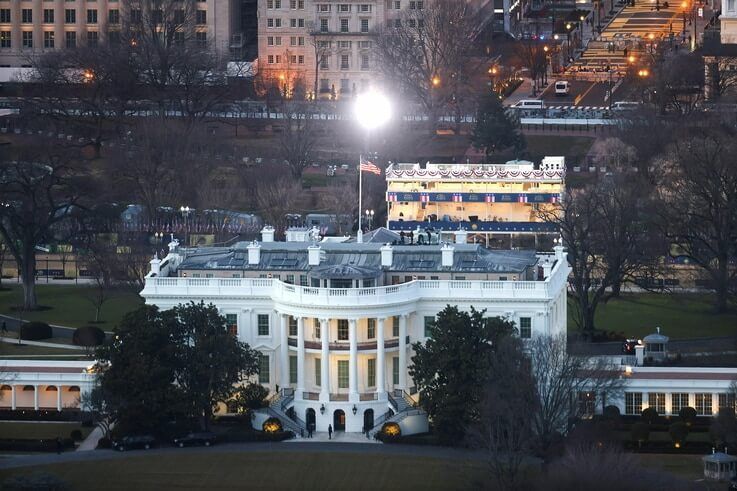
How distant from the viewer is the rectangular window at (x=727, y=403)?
152125mm

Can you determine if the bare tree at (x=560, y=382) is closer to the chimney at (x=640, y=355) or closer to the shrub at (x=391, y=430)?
the shrub at (x=391, y=430)

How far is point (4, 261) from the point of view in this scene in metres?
196

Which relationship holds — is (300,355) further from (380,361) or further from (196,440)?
(196,440)

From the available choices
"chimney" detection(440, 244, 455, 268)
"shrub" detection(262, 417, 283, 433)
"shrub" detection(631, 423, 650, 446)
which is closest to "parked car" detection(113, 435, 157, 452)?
"shrub" detection(262, 417, 283, 433)

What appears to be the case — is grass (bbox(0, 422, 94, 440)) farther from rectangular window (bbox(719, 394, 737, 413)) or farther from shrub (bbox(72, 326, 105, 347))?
rectangular window (bbox(719, 394, 737, 413))

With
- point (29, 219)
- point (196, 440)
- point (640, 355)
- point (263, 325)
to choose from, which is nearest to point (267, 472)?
point (196, 440)

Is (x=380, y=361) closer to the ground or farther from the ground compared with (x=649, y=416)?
farther from the ground

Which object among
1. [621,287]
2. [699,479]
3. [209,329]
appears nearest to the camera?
[699,479]

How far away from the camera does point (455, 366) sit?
15162cm

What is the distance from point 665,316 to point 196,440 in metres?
34.8

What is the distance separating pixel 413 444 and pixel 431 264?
37.0ft

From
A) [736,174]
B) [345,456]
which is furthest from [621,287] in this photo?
[345,456]

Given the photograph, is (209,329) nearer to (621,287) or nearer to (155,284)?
(155,284)

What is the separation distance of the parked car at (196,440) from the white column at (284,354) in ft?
20.6
